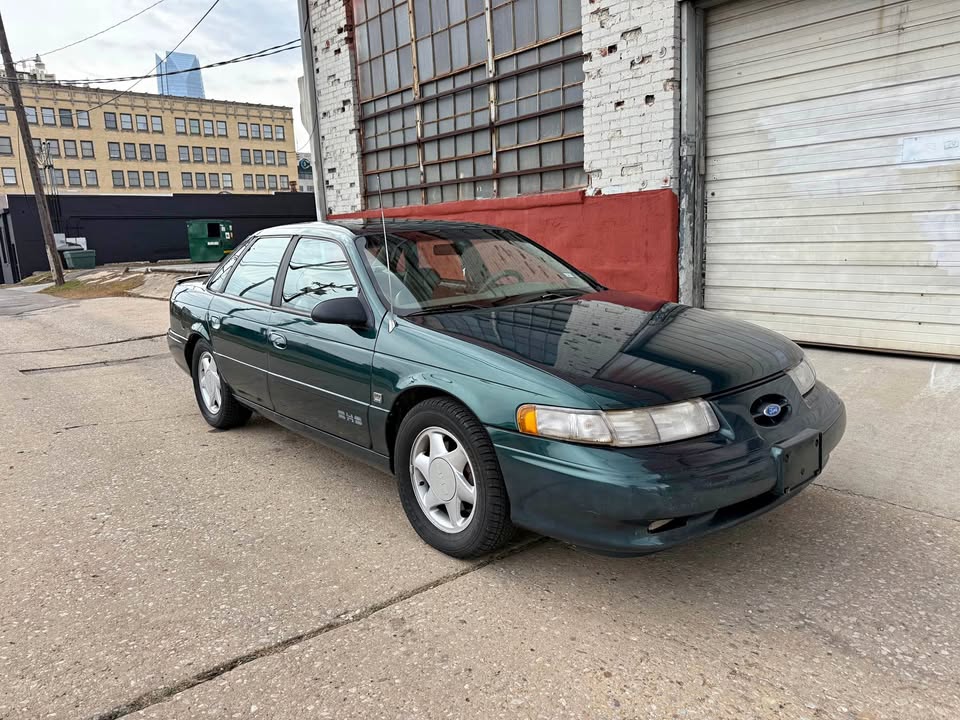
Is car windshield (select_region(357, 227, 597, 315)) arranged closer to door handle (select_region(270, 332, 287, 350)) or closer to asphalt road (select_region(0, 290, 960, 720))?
Result: door handle (select_region(270, 332, 287, 350))

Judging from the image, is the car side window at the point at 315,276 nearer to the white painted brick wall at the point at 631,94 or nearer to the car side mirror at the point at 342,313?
the car side mirror at the point at 342,313

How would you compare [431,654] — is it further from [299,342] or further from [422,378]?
[299,342]

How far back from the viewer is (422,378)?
294 cm

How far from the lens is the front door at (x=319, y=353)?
3.34 metres

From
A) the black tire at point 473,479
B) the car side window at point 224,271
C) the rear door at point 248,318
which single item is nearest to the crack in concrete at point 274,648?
the black tire at point 473,479

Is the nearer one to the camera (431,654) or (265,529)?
(431,654)

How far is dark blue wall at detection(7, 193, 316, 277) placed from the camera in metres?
34.1

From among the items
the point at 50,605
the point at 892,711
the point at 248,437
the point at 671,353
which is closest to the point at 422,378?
the point at 671,353

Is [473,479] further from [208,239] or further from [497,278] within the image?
[208,239]

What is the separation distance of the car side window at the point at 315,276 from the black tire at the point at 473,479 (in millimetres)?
888

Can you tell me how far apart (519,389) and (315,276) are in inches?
68.7

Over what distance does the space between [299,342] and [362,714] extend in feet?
6.98

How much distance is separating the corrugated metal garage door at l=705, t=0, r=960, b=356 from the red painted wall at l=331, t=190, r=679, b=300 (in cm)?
47

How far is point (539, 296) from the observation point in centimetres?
369
